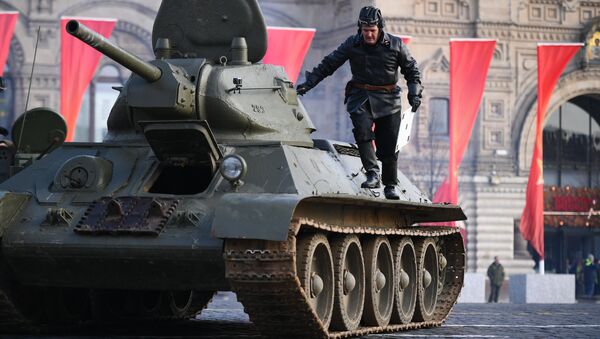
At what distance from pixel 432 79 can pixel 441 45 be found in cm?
124

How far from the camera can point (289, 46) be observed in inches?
1293

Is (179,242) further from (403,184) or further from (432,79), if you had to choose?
(432,79)

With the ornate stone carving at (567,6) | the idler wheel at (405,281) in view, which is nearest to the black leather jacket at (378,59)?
the idler wheel at (405,281)

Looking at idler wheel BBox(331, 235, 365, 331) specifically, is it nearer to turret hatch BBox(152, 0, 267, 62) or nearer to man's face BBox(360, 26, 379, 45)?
man's face BBox(360, 26, 379, 45)

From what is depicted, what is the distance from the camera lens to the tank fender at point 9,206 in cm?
1234

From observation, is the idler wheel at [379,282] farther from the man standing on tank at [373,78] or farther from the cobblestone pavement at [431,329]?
the man standing on tank at [373,78]

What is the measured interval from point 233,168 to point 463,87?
24016mm

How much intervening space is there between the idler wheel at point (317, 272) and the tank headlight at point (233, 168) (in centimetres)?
79

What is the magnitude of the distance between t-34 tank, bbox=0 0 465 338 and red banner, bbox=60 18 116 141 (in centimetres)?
1822

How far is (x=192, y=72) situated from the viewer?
13352mm

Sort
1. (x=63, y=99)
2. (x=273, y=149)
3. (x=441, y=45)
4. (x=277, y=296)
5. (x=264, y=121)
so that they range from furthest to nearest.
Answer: (x=441, y=45)
(x=63, y=99)
(x=264, y=121)
(x=273, y=149)
(x=277, y=296)

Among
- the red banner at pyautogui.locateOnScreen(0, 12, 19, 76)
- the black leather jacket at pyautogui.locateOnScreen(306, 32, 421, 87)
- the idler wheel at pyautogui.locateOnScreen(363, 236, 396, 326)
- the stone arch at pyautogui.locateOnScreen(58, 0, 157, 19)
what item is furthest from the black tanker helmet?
the stone arch at pyautogui.locateOnScreen(58, 0, 157, 19)

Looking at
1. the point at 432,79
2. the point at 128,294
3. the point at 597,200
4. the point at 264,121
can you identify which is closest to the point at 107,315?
the point at 128,294

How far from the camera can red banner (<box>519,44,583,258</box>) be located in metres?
33.7
